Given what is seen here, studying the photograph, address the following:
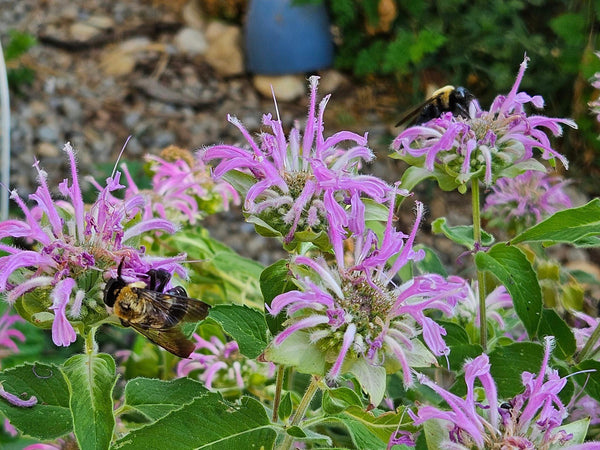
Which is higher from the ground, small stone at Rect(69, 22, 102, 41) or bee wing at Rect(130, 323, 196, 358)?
bee wing at Rect(130, 323, 196, 358)

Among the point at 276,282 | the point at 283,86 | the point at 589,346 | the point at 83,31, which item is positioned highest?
the point at 276,282

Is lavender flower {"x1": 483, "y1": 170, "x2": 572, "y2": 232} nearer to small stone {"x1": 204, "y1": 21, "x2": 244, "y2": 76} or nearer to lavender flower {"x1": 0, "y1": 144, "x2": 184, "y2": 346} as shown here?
lavender flower {"x1": 0, "y1": 144, "x2": 184, "y2": 346}

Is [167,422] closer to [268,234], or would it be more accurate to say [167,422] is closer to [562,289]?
[268,234]

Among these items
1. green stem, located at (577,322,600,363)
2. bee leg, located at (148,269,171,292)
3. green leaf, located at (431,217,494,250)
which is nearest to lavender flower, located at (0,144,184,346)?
bee leg, located at (148,269,171,292)

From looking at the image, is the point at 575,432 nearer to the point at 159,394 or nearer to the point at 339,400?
the point at 339,400

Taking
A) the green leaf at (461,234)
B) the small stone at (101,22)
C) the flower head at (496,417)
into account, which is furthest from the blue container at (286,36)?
the flower head at (496,417)

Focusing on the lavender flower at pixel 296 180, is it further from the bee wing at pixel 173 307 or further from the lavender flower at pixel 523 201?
the lavender flower at pixel 523 201

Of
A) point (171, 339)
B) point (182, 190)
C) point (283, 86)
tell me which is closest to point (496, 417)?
point (171, 339)
